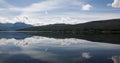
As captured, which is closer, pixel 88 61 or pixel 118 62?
pixel 118 62

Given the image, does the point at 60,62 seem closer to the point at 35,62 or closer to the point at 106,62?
the point at 35,62

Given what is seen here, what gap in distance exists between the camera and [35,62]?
2689cm

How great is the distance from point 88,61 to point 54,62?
396 centimetres

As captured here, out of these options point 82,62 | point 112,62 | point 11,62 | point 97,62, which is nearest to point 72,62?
point 82,62

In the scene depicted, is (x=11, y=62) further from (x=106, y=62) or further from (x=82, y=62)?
(x=106, y=62)

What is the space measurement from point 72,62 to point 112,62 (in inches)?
176

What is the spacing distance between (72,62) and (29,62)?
198 inches

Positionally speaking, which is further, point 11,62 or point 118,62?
point 11,62

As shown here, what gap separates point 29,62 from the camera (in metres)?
26.6

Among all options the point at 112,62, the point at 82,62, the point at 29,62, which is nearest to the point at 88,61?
the point at 82,62

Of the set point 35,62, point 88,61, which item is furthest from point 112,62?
point 35,62

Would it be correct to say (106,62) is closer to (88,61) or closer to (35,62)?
(88,61)

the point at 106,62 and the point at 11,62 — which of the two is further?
the point at 11,62

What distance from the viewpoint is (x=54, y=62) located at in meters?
26.5
